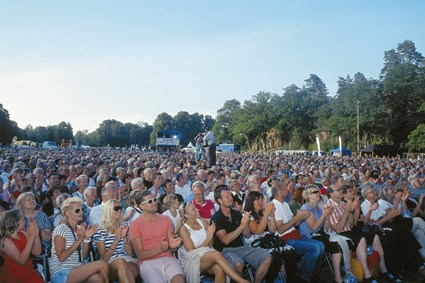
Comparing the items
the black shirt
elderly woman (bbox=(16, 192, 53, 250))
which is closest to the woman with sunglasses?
elderly woman (bbox=(16, 192, 53, 250))

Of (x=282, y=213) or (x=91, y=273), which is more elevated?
(x=282, y=213)

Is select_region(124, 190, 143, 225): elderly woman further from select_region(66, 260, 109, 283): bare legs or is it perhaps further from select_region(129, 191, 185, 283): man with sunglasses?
select_region(66, 260, 109, 283): bare legs

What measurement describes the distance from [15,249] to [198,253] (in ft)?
6.72

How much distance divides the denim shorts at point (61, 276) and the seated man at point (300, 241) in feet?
9.98

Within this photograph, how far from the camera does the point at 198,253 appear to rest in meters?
4.75

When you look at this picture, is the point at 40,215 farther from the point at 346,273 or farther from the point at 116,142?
the point at 116,142

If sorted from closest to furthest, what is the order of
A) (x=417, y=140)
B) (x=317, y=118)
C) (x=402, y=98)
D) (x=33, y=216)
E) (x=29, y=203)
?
(x=29, y=203), (x=33, y=216), (x=417, y=140), (x=402, y=98), (x=317, y=118)

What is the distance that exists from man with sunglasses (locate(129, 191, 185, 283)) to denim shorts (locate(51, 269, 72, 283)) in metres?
0.80

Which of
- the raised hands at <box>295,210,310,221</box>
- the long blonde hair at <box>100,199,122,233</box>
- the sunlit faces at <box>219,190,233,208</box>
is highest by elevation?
the sunlit faces at <box>219,190,233,208</box>

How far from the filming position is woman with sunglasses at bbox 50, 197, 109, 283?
417 cm

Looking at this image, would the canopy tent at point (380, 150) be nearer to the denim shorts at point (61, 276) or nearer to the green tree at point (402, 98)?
the green tree at point (402, 98)

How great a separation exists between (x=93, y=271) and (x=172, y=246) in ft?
3.07

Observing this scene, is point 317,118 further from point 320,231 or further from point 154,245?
point 154,245

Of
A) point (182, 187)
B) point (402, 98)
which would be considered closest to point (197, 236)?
point (182, 187)
